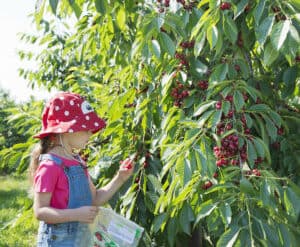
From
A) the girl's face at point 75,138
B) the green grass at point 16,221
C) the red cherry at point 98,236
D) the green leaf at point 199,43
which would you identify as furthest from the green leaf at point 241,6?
the green grass at point 16,221

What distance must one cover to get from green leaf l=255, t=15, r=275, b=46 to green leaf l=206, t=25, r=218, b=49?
0.15 metres

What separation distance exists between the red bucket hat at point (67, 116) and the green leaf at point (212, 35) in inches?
21.8

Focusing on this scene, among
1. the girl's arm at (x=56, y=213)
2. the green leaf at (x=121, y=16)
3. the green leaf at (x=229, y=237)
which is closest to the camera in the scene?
the green leaf at (x=229, y=237)

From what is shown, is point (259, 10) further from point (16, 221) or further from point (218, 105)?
point (16, 221)

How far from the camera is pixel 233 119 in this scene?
186cm

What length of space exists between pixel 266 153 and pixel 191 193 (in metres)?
0.30

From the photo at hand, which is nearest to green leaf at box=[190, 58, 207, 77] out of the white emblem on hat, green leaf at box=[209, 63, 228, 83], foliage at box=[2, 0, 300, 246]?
foliage at box=[2, 0, 300, 246]

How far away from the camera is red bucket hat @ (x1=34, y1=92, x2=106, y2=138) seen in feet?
6.67

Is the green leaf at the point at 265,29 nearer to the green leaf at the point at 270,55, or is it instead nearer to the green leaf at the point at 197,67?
the green leaf at the point at 270,55

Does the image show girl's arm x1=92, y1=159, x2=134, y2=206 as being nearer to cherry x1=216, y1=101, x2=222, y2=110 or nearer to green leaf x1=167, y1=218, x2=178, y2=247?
green leaf x1=167, y1=218, x2=178, y2=247

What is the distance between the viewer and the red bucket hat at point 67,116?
2033 mm

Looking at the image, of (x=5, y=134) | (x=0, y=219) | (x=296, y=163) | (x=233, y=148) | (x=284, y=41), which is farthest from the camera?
(x=5, y=134)

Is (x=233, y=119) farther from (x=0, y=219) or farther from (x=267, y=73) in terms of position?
(x=0, y=219)

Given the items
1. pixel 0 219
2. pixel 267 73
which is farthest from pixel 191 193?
pixel 0 219
